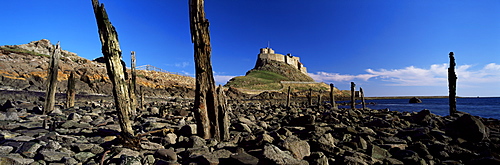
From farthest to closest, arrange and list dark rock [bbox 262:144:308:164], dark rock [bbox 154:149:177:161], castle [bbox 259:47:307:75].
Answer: castle [bbox 259:47:307:75] → dark rock [bbox 154:149:177:161] → dark rock [bbox 262:144:308:164]

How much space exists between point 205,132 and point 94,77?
35.6 meters

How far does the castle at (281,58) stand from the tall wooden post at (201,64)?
134397 mm

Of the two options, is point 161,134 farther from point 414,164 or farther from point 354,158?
point 414,164

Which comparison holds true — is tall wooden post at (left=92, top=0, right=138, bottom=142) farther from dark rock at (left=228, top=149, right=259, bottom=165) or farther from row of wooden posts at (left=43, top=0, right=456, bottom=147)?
dark rock at (left=228, top=149, right=259, bottom=165)

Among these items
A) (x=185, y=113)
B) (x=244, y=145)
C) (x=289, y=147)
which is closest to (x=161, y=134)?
(x=244, y=145)

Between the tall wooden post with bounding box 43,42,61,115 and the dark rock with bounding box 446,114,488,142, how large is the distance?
15.4m

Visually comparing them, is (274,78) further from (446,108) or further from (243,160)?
(243,160)

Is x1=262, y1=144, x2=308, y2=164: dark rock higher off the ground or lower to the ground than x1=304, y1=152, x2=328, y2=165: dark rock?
higher

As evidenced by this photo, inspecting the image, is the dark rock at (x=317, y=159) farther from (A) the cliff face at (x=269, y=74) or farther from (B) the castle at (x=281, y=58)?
(B) the castle at (x=281, y=58)

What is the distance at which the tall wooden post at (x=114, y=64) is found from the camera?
452cm

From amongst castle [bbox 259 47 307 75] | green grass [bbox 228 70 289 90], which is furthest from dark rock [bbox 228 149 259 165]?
castle [bbox 259 47 307 75]

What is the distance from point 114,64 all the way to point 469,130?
981 cm

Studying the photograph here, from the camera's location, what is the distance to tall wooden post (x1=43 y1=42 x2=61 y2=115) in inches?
384

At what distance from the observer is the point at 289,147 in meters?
3.86
